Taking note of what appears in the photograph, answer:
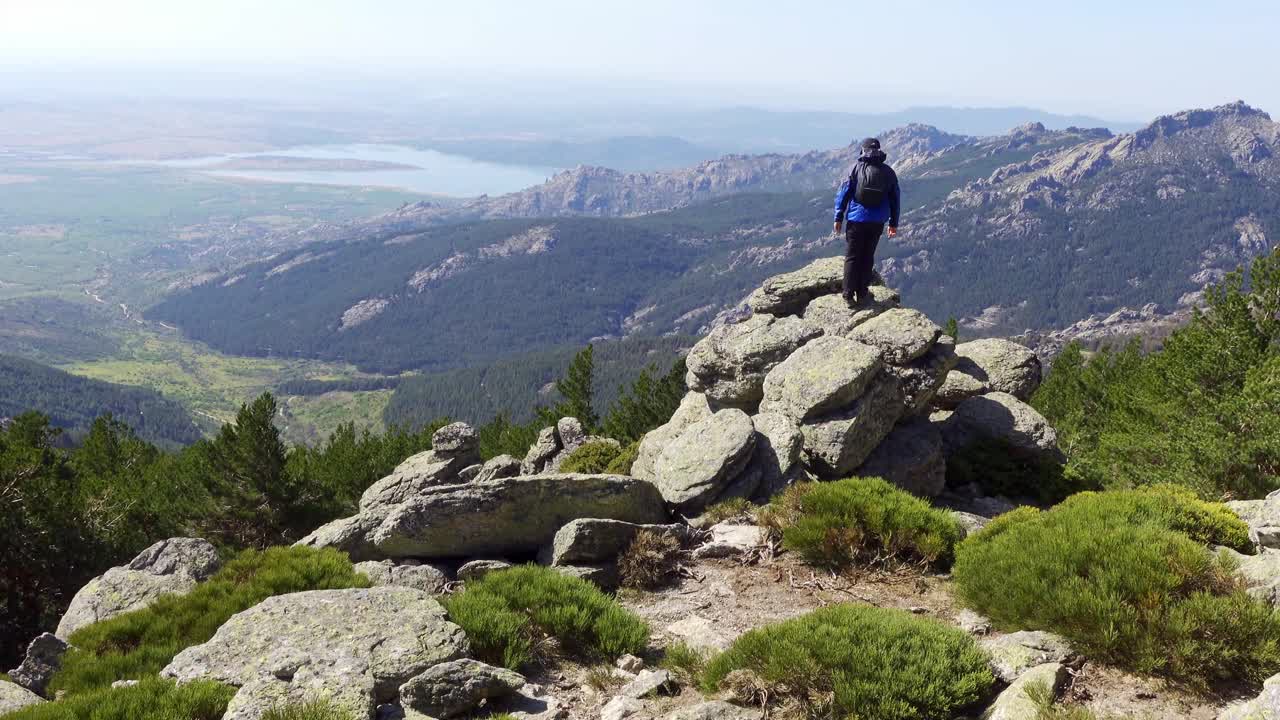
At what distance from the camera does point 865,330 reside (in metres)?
23.4

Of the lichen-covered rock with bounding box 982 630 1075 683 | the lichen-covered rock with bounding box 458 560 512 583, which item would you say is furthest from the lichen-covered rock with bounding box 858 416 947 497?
the lichen-covered rock with bounding box 458 560 512 583

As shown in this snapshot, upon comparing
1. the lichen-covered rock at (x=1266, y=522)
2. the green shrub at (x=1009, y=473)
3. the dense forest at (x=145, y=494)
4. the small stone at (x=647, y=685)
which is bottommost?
the dense forest at (x=145, y=494)

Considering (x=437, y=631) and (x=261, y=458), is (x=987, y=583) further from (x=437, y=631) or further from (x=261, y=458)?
(x=261, y=458)

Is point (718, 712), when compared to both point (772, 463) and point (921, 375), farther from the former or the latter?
point (921, 375)

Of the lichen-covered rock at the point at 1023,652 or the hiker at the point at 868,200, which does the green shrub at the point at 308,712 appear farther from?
the hiker at the point at 868,200

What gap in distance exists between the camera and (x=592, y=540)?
14336 mm

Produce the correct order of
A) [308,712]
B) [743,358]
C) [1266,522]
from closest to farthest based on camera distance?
[308,712], [1266,522], [743,358]

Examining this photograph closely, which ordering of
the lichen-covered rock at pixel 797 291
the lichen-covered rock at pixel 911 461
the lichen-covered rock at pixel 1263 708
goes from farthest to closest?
the lichen-covered rock at pixel 797 291, the lichen-covered rock at pixel 911 461, the lichen-covered rock at pixel 1263 708

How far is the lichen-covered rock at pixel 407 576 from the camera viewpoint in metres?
13.6

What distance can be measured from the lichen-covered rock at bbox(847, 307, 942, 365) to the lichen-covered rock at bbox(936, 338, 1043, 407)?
202 inches

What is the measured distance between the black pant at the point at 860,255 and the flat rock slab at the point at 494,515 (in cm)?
1129

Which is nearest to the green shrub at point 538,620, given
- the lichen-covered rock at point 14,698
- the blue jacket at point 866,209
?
the lichen-covered rock at point 14,698

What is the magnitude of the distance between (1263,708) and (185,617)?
589 inches

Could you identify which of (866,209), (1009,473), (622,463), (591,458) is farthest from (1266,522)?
(591,458)
